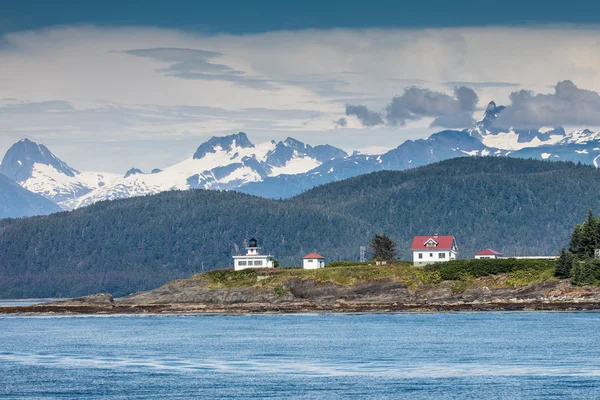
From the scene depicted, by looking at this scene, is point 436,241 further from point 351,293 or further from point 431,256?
point 351,293

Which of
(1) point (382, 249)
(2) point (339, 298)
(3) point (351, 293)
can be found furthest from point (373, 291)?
(1) point (382, 249)

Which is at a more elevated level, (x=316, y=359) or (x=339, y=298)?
(x=339, y=298)

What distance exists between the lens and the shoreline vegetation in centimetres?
14050

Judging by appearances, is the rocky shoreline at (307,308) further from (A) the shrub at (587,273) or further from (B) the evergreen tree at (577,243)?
(B) the evergreen tree at (577,243)

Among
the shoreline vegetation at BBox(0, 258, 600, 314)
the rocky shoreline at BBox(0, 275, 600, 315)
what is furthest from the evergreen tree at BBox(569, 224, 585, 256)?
the rocky shoreline at BBox(0, 275, 600, 315)

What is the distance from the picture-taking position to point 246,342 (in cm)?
10188

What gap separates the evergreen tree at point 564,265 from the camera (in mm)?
140250

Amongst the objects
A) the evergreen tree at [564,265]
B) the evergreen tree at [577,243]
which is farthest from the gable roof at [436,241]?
the evergreen tree at [564,265]

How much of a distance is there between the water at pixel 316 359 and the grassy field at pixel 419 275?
54.5 feet

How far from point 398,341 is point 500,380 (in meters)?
27.3

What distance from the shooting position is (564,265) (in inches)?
5531

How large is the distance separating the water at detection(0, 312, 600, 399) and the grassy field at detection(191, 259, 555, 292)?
54.5 feet

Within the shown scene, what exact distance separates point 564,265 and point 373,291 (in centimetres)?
2533

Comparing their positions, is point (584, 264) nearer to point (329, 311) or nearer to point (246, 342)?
point (329, 311)
